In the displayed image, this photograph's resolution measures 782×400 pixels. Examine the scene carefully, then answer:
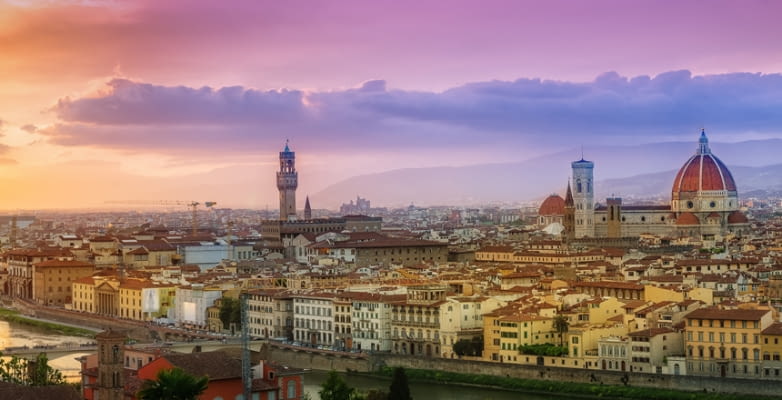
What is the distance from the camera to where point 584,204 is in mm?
89125

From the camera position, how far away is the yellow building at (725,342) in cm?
3372

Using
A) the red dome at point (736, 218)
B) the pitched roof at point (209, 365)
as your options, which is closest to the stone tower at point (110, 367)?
the pitched roof at point (209, 365)

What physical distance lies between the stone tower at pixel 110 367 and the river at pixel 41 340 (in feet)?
36.1

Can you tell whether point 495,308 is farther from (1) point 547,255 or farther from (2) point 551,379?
(1) point 547,255

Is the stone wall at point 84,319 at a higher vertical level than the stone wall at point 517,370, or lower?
higher

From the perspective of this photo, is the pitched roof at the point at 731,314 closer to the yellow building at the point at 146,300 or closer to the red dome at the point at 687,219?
the yellow building at the point at 146,300

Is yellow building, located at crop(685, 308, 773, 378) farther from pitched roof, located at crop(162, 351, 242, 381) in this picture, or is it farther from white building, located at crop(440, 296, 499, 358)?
pitched roof, located at crop(162, 351, 242, 381)

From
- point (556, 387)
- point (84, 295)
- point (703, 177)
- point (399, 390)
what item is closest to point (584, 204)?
point (703, 177)

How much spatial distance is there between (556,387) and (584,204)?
179 feet

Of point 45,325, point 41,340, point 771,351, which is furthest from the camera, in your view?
point 45,325

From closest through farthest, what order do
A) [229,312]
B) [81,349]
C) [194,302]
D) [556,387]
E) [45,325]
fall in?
[556,387] → [81,349] → [229,312] → [194,302] → [45,325]

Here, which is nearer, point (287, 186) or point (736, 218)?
point (736, 218)

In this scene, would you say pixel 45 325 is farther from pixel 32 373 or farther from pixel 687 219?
pixel 687 219

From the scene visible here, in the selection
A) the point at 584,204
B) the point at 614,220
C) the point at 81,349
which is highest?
the point at 584,204
